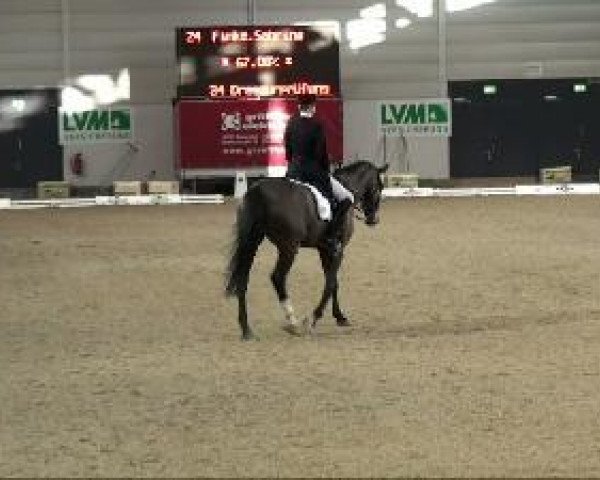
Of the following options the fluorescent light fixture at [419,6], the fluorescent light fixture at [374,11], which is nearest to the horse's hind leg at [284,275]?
the fluorescent light fixture at [374,11]

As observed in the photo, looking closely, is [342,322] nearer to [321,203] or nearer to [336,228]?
[336,228]

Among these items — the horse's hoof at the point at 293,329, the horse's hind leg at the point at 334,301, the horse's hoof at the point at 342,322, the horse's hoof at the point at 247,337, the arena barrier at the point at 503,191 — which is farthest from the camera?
the arena barrier at the point at 503,191

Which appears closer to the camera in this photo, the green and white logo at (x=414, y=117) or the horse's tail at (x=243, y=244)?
the horse's tail at (x=243, y=244)

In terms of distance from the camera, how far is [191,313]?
494 inches

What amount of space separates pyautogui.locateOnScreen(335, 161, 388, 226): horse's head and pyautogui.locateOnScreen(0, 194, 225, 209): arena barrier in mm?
16409

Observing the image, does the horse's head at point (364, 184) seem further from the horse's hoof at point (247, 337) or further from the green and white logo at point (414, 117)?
the green and white logo at point (414, 117)

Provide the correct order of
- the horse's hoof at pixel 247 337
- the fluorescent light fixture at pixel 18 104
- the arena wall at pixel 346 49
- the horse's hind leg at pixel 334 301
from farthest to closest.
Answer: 1. the arena wall at pixel 346 49
2. the fluorescent light fixture at pixel 18 104
3. the horse's hind leg at pixel 334 301
4. the horse's hoof at pixel 247 337

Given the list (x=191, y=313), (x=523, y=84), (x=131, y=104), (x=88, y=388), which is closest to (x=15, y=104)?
(x=131, y=104)

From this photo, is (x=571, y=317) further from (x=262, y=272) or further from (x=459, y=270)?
(x=262, y=272)

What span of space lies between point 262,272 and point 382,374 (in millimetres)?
7032

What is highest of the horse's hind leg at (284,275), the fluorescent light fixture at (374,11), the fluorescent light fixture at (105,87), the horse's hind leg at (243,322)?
the fluorescent light fixture at (374,11)

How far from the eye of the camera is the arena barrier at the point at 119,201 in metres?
28.6

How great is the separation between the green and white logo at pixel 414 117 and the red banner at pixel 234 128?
13.7ft

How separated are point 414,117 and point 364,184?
21446 mm
